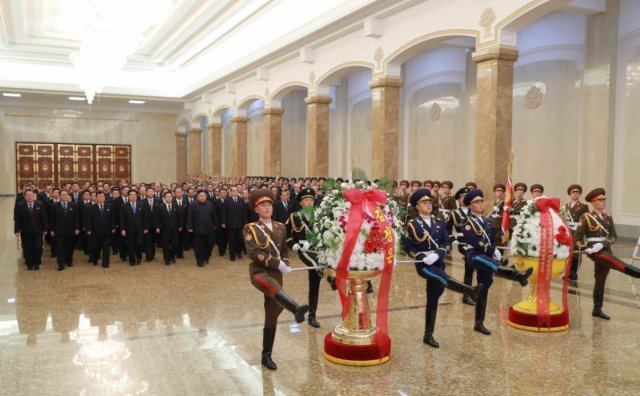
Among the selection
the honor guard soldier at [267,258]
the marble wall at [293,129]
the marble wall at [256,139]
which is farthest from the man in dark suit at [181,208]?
the marble wall at [256,139]

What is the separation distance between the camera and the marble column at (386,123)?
49.7 feet

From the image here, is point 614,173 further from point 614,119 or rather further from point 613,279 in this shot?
point 613,279

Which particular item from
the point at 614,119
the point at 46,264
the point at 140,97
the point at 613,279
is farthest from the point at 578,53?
the point at 140,97

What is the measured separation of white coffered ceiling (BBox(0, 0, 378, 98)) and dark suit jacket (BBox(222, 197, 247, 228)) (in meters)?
6.27

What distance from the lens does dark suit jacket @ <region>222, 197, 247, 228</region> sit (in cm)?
1213

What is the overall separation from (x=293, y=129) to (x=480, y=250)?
21.6 m

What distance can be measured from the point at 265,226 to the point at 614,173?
38.0 feet

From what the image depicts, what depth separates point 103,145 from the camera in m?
33.5

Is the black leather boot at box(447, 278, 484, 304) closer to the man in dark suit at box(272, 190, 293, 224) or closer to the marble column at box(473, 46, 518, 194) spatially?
the marble column at box(473, 46, 518, 194)

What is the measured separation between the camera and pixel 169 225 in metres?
11.6

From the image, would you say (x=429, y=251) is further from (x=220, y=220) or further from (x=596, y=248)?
(x=220, y=220)

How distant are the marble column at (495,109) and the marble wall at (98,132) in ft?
85.9

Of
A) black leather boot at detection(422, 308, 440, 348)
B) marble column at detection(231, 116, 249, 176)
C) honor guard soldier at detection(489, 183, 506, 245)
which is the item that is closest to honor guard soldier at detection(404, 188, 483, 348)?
black leather boot at detection(422, 308, 440, 348)

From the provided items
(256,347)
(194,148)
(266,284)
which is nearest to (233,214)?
(256,347)
